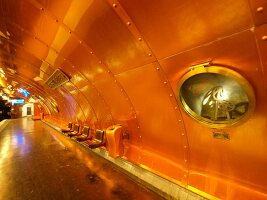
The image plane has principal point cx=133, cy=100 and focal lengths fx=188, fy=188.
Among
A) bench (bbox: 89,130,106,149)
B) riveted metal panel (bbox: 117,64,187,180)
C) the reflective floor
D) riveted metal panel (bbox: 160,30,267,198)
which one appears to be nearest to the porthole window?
riveted metal panel (bbox: 160,30,267,198)

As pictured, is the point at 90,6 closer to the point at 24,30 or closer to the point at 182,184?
the point at 24,30

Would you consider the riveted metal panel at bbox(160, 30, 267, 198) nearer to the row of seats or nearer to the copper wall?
the copper wall

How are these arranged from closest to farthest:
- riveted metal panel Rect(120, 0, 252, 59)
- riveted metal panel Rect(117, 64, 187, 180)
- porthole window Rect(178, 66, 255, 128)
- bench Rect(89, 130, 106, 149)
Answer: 1. riveted metal panel Rect(120, 0, 252, 59)
2. porthole window Rect(178, 66, 255, 128)
3. riveted metal panel Rect(117, 64, 187, 180)
4. bench Rect(89, 130, 106, 149)

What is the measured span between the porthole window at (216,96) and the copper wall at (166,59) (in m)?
0.09

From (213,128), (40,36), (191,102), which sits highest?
(40,36)

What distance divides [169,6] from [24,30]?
11.9 ft

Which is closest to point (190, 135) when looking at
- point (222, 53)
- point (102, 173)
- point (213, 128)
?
point (213, 128)

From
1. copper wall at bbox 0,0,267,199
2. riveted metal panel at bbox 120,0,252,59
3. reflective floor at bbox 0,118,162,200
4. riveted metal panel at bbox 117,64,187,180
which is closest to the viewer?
riveted metal panel at bbox 120,0,252,59

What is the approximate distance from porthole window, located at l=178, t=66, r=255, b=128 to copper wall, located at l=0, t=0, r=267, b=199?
9 cm

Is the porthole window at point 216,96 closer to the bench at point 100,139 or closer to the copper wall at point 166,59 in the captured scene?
the copper wall at point 166,59

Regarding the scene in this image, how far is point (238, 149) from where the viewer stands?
245 cm

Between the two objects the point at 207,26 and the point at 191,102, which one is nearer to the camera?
the point at 207,26

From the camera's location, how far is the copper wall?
1.93m

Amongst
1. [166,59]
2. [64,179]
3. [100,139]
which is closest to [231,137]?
[166,59]
